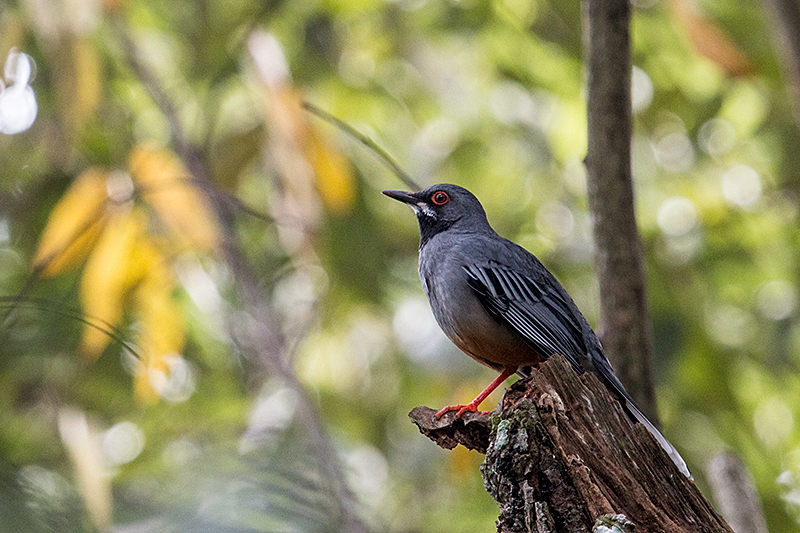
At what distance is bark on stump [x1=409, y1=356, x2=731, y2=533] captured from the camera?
2.86 metres

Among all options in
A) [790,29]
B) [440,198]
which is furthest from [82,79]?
[790,29]

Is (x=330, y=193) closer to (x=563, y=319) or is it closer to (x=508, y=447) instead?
(x=563, y=319)

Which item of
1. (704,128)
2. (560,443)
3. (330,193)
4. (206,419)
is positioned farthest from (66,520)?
(704,128)

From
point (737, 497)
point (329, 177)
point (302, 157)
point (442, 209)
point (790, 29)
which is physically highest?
point (302, 157)

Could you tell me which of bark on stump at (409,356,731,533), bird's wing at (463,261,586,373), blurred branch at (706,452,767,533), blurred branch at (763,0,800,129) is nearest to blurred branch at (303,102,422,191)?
bird's wing at (463,261,586,373)

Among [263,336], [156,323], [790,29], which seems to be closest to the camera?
[263,336]

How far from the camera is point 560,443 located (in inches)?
116

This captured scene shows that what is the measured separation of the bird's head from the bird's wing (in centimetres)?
80

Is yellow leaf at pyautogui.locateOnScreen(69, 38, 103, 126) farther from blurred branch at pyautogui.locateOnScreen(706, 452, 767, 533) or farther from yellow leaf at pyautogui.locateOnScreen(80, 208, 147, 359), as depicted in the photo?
blurred branch at pyautogui.locateOnScreen(706, 452, 767, 533)

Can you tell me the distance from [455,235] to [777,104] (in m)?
5.41

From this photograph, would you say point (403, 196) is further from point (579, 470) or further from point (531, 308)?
point (579, 470)

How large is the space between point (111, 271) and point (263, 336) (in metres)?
2.06

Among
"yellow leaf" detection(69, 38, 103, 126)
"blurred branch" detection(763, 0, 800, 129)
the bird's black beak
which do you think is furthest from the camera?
"yellow leaf" detection(69, 38, 103, 126)

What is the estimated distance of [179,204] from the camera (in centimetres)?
669
